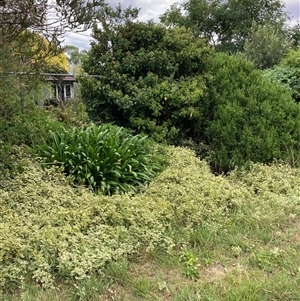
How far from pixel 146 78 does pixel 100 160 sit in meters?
1.92

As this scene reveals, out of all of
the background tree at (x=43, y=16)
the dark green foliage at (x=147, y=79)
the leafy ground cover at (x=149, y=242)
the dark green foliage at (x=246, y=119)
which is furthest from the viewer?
the dark green foliage at (x=147, y=79)

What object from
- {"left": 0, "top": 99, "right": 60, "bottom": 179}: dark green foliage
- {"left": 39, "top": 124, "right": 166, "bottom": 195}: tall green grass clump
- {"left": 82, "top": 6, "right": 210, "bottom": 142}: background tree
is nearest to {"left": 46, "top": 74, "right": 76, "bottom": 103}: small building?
{"left": 82, "top": 6, "right": 210, "bottom": 142}: background tree

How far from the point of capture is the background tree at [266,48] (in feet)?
55.5

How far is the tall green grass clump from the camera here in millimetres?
3902

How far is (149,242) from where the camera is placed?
259cm

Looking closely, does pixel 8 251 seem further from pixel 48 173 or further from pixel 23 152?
pixel 23 152

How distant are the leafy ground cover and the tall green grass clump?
10.9 inches

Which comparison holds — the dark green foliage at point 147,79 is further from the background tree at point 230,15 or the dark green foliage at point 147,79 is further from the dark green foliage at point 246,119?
the background tree at point 230,15

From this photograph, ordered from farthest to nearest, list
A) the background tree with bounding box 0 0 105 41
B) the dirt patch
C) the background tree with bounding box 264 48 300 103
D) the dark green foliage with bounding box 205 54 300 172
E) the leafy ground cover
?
the background tree with bounding box 264 48 300 103, the dark green foliage with bounding box 205 54 300 172, the background tree with bounding box 0 0 105 41, the dirt patch, the leafy ground cover

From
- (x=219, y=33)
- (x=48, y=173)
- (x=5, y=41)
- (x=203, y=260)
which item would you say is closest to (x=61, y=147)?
(x=48, y=173)

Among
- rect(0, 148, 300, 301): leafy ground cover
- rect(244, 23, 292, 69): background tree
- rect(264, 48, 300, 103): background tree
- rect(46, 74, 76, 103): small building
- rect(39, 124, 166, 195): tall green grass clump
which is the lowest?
rect(0, 148, 300, 301): leafy ground cover

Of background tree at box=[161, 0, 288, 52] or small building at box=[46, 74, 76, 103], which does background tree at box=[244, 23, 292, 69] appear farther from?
small building at box=[46, 74, 76, 103]

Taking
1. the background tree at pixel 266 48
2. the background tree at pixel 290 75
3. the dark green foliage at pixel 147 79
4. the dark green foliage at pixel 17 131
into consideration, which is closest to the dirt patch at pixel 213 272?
the dark green foliage at pixel 17 131

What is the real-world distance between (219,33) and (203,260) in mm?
24009
